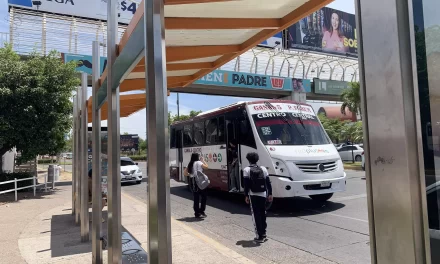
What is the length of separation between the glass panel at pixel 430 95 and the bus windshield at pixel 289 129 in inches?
335

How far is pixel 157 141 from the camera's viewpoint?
2516 mm

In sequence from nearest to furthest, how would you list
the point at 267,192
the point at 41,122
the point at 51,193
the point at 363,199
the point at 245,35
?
the point at 245,35
the point at 267,192
the point at 363,199
the point at 41,122
the point at 51,193

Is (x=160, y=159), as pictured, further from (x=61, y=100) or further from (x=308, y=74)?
(x=308, y=74)

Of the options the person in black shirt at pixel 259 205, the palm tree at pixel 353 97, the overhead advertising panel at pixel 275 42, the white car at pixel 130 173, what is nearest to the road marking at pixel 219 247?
the person in black shirt at pixel 259 205

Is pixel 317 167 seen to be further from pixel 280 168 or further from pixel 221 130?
pixel 221 130

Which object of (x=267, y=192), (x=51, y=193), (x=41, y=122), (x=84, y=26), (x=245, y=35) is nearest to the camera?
(x=245, y=35)

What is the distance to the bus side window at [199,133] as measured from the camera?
1330cm

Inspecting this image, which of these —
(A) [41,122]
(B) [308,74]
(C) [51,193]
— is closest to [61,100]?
(A) [41,122]

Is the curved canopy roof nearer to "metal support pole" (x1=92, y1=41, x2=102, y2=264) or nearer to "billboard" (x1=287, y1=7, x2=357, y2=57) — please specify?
"metal support pole" (x1=92, y1=41, x2=102, y2=264)

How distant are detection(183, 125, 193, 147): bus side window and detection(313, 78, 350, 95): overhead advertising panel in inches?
588

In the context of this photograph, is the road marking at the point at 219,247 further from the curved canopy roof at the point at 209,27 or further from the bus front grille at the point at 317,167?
the bus front grille at the point at 317,167

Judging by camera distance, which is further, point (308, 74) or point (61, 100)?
point (308, 74)

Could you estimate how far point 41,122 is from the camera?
13.5 m

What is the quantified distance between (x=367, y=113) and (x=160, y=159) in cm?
157
